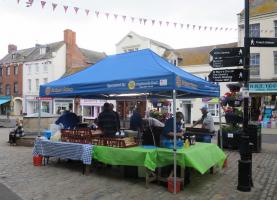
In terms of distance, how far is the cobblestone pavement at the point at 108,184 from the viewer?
6.75 meters

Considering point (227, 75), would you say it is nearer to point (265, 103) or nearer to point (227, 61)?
point (227, 61)

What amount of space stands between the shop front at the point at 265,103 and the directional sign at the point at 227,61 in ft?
76.1

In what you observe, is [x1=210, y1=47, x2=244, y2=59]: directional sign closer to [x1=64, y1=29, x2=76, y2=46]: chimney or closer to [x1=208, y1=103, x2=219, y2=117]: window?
[x1=208, y1=103, x2=219, y2=117]: window

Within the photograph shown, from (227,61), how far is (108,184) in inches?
152

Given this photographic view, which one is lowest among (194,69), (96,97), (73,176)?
(73,176)

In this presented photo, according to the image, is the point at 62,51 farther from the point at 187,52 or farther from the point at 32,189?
the point at 32,189

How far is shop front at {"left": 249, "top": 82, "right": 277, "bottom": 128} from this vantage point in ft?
97.5

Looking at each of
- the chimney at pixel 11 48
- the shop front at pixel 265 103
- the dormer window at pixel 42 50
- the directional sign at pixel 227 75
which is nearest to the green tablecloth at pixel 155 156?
the directional sign at pixel 227 75

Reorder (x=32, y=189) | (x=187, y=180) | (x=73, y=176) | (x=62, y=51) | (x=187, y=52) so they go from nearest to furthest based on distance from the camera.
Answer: (x=32, y=189)
(x=187, y=180)
(x=73, y=176)
(x=187, y=52)
(x=62, y=51)

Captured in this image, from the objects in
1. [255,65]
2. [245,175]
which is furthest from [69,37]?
[245,175]

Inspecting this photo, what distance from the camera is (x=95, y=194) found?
6828 mm

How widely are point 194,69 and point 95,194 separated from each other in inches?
1226

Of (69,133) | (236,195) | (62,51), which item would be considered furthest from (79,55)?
(236,195)

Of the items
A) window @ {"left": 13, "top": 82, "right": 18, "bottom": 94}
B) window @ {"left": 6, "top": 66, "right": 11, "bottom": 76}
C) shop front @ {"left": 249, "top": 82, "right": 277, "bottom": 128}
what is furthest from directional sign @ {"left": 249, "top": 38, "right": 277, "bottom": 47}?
window @ {"left": 6, "top": 66, "right": 11, "bottom": 76}
